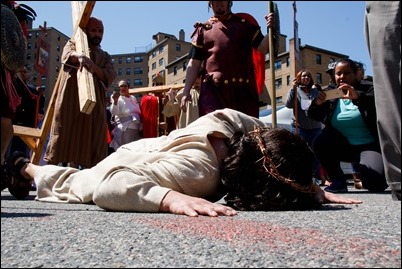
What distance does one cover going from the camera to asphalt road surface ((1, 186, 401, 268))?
36.3 inches

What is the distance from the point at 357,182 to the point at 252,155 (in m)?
3.04

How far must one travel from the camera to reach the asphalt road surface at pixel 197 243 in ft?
3.02

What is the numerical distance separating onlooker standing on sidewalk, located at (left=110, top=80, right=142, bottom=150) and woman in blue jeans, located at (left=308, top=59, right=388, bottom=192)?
278 cm

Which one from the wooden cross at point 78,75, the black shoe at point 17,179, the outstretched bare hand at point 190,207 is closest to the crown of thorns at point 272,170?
the outstretched bare hand at point 190,207

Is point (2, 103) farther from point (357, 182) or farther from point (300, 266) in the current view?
point (357, 182)

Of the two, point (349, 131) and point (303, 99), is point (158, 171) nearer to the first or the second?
point (349, 131)

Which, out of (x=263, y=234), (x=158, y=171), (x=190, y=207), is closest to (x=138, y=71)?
(x=158, y=171)

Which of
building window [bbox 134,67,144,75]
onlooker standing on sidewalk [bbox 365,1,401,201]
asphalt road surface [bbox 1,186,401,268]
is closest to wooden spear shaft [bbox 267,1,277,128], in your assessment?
asphalt road surface [bbox 1,186,401,268]

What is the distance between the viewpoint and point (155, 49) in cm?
5934

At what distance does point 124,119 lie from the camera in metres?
5.98

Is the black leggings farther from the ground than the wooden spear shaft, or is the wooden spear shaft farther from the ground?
the wooden spear shaft

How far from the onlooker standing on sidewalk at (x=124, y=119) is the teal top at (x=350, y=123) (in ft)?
9.65

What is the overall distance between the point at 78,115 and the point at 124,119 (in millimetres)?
2303

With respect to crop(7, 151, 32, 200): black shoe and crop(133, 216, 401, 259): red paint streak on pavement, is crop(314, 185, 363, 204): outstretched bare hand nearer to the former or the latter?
crop(133, 216, 401, 259): red paint streak on pavement
